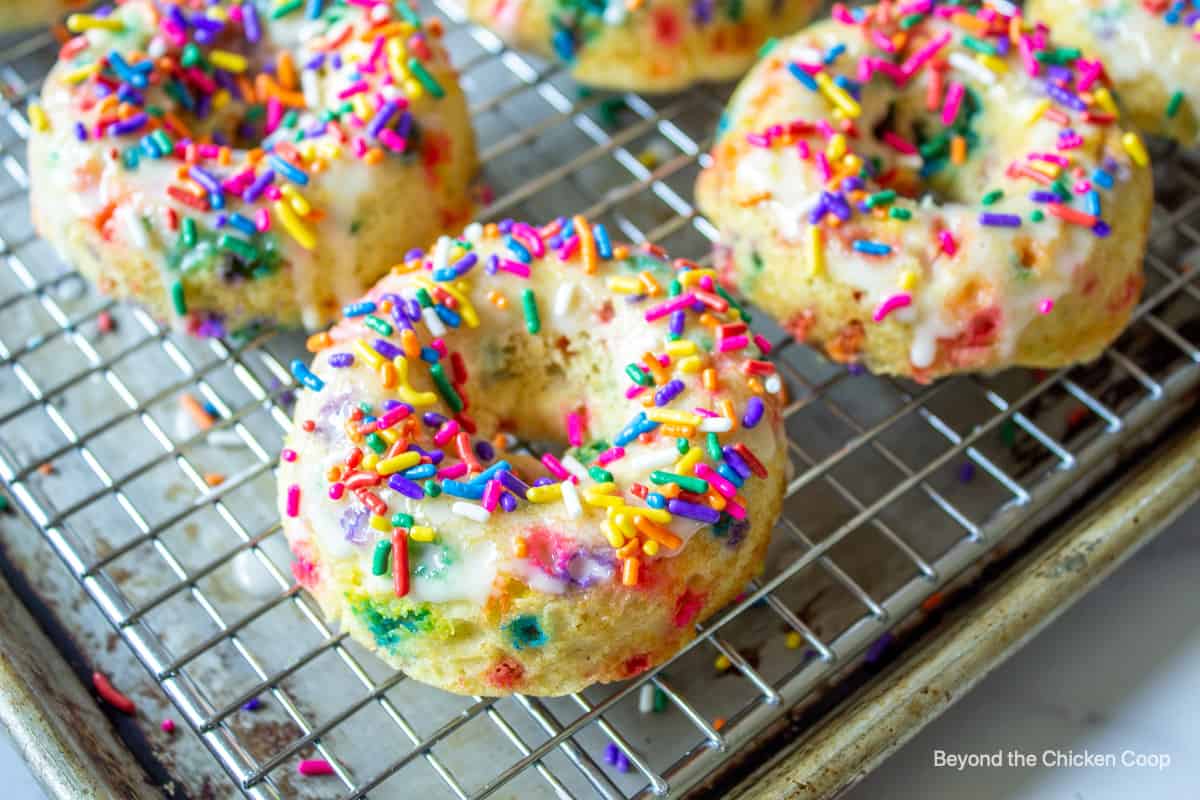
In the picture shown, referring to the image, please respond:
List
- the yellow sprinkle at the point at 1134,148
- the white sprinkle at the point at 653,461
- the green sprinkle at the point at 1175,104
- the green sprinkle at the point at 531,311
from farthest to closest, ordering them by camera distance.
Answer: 1. the green sprinkle at the point at 1175,104
2. the yellow sprinkle at the point at 1134,148
3. the green sprinkle at the point at 531,311
4. the white sprinkle at the point at 653,461

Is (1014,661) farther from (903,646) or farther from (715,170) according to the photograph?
(715,170)

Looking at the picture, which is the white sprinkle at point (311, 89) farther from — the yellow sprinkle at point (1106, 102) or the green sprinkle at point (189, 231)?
the yellow sprinkle at point (1106, 102)

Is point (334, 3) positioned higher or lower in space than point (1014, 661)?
higher

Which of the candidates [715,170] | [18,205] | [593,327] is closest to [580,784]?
[593,327]

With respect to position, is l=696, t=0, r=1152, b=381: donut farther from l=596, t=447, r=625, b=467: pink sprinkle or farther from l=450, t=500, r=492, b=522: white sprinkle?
l=450, t=500, r=492, b=522: white sprinkle

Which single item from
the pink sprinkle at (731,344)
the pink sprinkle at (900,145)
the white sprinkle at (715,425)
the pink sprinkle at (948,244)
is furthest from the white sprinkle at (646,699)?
the pink sprinkle at (900,145)

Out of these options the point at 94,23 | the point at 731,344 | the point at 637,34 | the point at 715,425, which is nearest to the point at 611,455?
the point at 715,425

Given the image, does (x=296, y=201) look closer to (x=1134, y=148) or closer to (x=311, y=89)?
(x=311, y=89)
